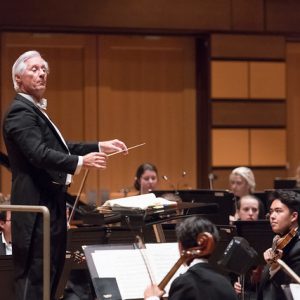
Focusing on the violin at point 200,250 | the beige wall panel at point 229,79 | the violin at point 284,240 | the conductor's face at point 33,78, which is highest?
the beige wall panel at point 229,79

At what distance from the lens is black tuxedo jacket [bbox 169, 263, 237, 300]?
2.96m

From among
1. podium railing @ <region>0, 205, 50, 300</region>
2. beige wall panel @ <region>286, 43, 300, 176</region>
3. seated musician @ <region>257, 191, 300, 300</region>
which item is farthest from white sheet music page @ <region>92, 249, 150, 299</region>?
beige wall panel @ <region>286, 43, 300, 176</region>

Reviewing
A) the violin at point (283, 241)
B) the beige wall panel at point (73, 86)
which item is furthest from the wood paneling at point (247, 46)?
the violin at point (283, 241)

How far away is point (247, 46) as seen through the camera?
915 cm

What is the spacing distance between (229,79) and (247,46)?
0.43 metres

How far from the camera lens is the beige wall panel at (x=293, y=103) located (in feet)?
31.4

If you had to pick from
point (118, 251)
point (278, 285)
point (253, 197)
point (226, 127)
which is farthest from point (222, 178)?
point (118, 251)

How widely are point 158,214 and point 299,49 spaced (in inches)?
259

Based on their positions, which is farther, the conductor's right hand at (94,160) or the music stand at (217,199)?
the music stand at (217,199)

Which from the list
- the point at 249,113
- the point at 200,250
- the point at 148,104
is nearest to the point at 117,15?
the point at 148,104

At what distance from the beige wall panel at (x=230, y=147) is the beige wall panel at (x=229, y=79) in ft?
1.36

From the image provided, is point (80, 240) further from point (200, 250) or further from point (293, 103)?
point (293, 103)

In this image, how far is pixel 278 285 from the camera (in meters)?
4.22

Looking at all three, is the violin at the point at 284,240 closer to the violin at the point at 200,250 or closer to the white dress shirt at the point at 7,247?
the violin at the point at 200,250
